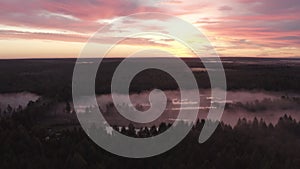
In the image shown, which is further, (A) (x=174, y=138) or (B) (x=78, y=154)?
(A) (x=174, y=138)

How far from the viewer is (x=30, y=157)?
19.5m

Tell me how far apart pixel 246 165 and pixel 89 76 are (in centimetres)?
7717

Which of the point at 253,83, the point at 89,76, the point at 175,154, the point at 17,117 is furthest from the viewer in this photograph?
the point at 89,76

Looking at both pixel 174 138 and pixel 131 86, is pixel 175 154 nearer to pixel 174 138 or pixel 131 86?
pixel 174 138

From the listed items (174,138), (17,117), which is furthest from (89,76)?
(174,138)

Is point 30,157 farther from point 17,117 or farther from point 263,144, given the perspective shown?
point 17,117

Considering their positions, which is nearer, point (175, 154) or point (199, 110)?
point (175, 154)

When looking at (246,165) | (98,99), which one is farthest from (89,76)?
(246,165)

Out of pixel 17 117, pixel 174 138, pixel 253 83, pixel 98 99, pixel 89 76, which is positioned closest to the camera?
pixel 174 138

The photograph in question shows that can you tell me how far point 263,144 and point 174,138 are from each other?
17.0ft

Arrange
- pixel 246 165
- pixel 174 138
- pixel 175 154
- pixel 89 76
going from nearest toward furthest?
pixel 246 165, pixel 175 154, pixel 174 138, pixel 89 76

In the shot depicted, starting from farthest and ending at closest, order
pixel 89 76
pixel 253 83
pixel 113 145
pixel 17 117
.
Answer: pixel 89 76
pixel 253 83
pixel 17 117
pixel 113 145

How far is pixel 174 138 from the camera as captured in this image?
976 inches

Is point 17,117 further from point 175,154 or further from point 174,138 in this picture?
point 175,154
